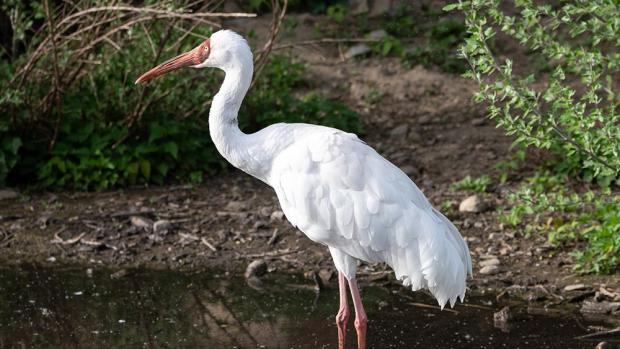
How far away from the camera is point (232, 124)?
682 cm

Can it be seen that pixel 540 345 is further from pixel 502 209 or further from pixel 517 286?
pixel 502 209

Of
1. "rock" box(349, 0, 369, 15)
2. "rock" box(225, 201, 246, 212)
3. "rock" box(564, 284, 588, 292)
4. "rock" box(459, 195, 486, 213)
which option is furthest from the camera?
"rock" box(349, 0, 369, 15)

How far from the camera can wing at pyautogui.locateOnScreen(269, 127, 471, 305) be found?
6.52 metres

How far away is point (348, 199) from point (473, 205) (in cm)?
290

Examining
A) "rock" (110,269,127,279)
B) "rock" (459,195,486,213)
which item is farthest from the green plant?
"rock" (110,269,127,279)

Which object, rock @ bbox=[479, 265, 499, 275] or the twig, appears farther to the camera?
the twig

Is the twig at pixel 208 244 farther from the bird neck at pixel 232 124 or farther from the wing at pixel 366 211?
the wing at pixel 366 211

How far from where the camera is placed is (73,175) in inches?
386

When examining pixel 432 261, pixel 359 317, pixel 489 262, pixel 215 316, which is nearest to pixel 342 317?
pixel 359 317

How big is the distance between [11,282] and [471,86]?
5935 millimetres

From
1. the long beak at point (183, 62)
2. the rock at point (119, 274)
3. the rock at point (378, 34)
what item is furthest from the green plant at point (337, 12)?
the long beak at point (183, 62)

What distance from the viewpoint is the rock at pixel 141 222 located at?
9062 millimetres

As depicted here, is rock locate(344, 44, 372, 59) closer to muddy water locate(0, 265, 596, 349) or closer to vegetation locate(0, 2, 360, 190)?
vegetation locate(0, 2, 360, 190)

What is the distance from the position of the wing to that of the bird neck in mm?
255
